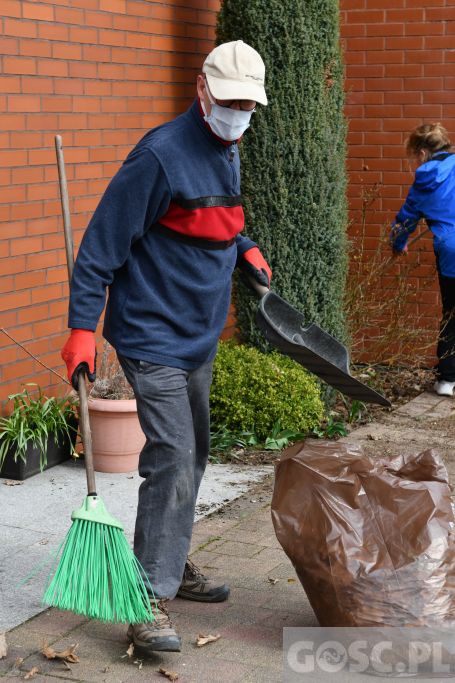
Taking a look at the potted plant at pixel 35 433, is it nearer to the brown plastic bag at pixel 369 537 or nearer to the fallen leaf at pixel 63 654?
the fallen leaf at pixel 63 654

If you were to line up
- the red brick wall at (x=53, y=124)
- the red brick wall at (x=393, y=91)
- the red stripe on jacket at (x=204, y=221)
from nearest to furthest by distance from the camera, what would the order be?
the red stripe on jacket at (x=204, y=221) < the red brick wall at (x=53, y=124) < the red brick wall at (x=393, y=91)

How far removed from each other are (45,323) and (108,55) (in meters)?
1.62

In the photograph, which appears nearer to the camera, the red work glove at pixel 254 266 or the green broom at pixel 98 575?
the green broom at pixel 98 575

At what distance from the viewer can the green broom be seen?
371cm

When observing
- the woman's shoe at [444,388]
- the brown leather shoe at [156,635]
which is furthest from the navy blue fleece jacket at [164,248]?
the woman's shoe at [444,388]

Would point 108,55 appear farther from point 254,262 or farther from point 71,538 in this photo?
point 71,538

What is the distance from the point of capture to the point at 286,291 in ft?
22.4

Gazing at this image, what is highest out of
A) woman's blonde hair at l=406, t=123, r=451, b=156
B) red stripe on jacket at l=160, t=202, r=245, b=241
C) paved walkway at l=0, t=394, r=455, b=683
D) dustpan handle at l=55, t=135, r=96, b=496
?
woman's blonde hair at l=406, t=123, r=451, b=156

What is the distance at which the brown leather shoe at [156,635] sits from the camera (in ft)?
12.2

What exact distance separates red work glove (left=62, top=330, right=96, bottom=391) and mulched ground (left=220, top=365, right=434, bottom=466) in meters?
2.62

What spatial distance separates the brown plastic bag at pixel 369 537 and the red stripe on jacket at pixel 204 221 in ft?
2.77

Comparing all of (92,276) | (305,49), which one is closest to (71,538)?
(92,276)

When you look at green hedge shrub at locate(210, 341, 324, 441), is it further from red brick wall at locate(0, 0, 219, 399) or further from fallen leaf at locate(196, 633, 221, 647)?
fallen leaf at locate(196, 633, 221, 647)

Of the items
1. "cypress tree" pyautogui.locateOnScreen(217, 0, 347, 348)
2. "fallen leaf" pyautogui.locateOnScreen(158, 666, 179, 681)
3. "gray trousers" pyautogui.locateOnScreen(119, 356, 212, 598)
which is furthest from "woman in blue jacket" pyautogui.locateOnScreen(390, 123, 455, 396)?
"fallen leaf" pyautogui.locateOnScreen(158, 666, 179, 681)
